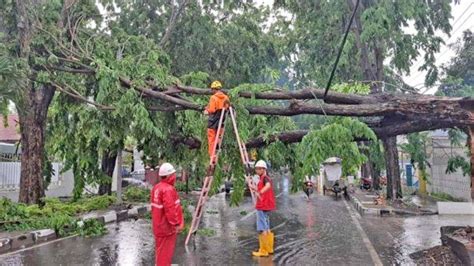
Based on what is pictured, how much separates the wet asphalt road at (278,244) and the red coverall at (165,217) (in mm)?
1753

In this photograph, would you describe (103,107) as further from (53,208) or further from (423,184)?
(423,184)

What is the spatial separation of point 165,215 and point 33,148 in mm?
9555

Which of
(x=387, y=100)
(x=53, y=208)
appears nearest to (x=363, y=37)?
(x=387, y=100)

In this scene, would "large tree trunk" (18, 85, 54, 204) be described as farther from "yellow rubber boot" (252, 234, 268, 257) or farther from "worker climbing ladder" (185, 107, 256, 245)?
"yellow rubber boot" (252, 234, 268, 257)

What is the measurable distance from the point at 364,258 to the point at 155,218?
14.2ft

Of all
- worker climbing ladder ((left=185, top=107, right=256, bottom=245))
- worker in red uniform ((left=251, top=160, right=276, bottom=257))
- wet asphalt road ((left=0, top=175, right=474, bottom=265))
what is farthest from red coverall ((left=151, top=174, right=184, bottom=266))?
worker in red uniform ((left=251, top=160, right=276, bottom=257))

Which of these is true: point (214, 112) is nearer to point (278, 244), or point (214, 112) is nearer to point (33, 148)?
point (278, 244)

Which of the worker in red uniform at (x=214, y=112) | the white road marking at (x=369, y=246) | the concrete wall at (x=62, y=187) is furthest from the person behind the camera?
the concrete wall at (x=62, y=187)

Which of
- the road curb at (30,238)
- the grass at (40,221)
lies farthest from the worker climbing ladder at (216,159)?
the grass at (40,221)

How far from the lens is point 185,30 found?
2039 cm

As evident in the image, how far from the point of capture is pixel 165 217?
270 inches

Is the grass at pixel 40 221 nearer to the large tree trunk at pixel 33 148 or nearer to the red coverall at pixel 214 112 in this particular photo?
the large tree trunk at pixel 33 148

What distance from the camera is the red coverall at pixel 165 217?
268 inches

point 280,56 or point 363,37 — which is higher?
point 280,56
